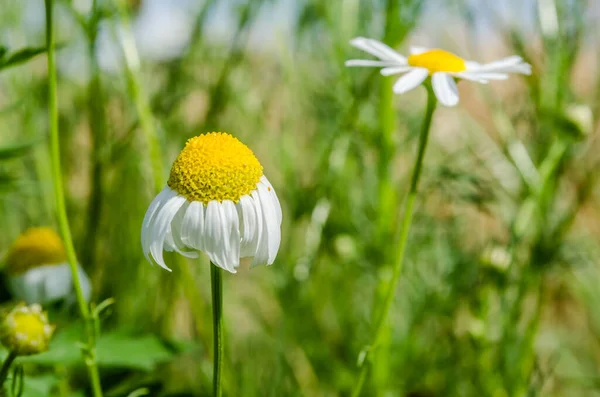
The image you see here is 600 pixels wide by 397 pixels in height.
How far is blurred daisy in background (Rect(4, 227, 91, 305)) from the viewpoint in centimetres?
62

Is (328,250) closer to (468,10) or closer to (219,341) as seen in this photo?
(468,10)

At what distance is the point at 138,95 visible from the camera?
740mm

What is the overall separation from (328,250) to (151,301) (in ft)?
0.94

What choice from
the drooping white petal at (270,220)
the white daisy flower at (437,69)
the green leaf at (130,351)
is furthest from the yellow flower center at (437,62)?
the green leaf at (130,351)

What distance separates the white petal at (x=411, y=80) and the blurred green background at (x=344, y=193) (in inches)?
12.0

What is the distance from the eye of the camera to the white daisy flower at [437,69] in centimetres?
45

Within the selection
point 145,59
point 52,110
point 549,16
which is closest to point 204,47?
point 145,59

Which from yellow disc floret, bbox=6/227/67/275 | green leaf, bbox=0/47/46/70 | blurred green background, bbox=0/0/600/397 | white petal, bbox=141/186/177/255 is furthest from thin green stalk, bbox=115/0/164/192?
white petal, bbox=141/186/177/255

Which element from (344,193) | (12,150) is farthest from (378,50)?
(344,193)

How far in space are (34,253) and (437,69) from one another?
42cm

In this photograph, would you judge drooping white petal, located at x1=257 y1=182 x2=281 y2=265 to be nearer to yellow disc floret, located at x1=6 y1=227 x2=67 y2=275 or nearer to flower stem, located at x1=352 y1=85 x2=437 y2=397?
flower stem, located at x1=352 y1=85 x2=437 y2=397

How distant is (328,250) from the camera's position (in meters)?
1.03

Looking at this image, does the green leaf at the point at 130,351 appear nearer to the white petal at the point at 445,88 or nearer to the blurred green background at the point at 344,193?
the blurred green background at the point at 344,193

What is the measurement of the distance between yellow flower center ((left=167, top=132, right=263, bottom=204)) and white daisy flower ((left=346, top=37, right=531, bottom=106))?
135mm
